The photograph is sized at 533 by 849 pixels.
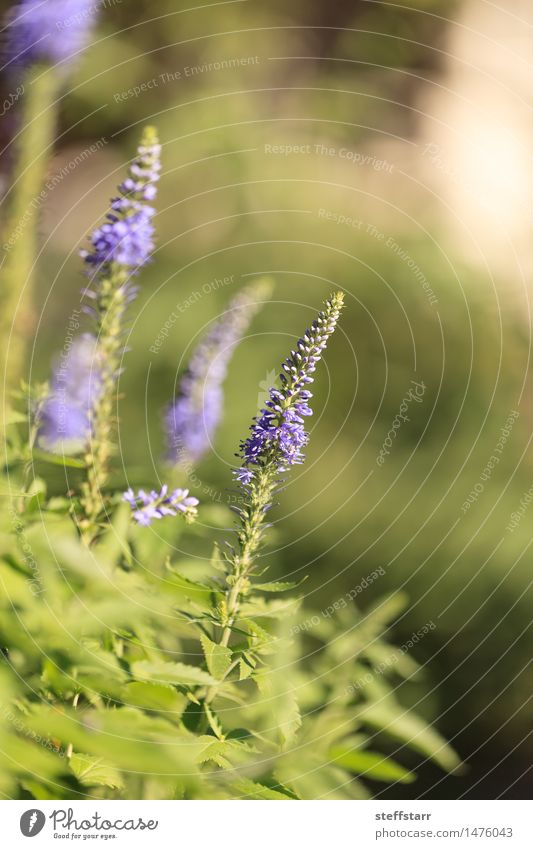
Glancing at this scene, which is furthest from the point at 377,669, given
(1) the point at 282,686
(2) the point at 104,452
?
(2) the point at 104,452

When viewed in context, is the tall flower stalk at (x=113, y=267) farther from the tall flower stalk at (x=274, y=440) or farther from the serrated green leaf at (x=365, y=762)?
the serrated green leaf at (x=365, y=762)

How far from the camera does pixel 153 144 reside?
1157 mm

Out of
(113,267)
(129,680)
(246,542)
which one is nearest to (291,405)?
(246,542)

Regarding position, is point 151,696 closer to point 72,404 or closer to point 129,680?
point 129,680

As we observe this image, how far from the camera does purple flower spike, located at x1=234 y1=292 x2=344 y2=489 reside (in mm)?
1115

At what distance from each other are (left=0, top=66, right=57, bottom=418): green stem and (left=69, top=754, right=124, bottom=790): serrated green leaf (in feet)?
2.12

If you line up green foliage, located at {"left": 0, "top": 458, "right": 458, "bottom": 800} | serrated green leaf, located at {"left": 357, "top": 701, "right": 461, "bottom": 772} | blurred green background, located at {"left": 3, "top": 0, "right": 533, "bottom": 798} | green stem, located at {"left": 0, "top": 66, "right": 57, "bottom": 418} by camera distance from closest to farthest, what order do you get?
green foliage, located at {"left": 0, "top": 458, "right": 458, "bottom": 800} < green stem, located at {"left": 0, "top": 66, "right": 57, "bottom": 418} < serrated green leaf, located at {"left": 357, "top": 701, "right": 461, "bottom": 772} < blurred green background, located at {"left": 3, "top": 0, "right": 533, "bottom": 798}

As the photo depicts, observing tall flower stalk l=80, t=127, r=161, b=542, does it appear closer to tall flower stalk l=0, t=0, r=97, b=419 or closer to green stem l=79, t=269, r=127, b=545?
green stem l=79, t=269, r=127, b=545

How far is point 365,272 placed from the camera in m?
3.07

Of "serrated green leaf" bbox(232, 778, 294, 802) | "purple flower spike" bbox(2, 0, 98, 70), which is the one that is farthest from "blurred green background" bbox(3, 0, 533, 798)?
"serrated green leaf" bbox(232, 778, 294, 802)

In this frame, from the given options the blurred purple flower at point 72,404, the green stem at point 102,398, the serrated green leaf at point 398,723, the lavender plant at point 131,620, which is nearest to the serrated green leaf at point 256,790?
the lavender plant at point 131,620

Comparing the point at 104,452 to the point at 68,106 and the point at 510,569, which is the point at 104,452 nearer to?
the point at 68,106
